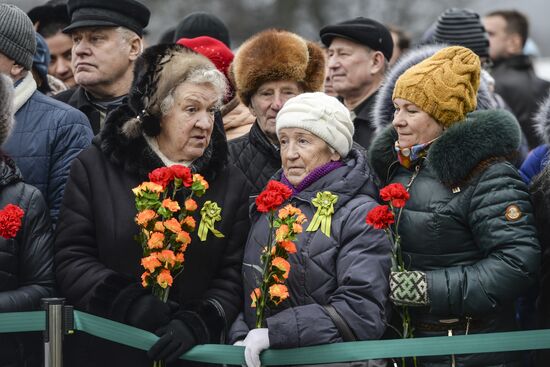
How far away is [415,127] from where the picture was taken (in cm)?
548

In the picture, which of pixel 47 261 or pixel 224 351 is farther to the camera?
pixel 47 261

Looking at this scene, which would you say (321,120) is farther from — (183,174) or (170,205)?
(170,205)

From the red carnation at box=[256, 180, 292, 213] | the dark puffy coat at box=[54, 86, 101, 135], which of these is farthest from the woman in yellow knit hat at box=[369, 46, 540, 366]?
the dark puffy coat at box=[54, 86, 101, 135]

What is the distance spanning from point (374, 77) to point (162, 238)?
10.2 ft

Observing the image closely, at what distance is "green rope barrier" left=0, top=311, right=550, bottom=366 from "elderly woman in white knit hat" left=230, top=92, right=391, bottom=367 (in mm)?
62

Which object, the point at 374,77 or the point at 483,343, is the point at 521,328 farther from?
the point at 374,77

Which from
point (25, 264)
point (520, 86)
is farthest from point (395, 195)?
point (520, 86)

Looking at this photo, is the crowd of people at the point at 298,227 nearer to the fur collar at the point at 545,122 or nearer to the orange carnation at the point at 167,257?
the fur collar at the point at 545,122

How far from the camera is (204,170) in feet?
18.1

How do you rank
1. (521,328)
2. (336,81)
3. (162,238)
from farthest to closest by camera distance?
(336,81) → (521,328) → (162,238)

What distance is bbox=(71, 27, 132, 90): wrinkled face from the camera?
264 inches

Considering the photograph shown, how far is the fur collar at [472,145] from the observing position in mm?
5246

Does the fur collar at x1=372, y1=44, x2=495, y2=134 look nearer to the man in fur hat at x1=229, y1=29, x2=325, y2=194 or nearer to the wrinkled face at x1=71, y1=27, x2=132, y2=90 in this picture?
the man in fur hat at x1=229, y1=29, x2=325, y2=194

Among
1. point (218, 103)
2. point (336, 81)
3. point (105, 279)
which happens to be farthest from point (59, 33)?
point (105, 279)
